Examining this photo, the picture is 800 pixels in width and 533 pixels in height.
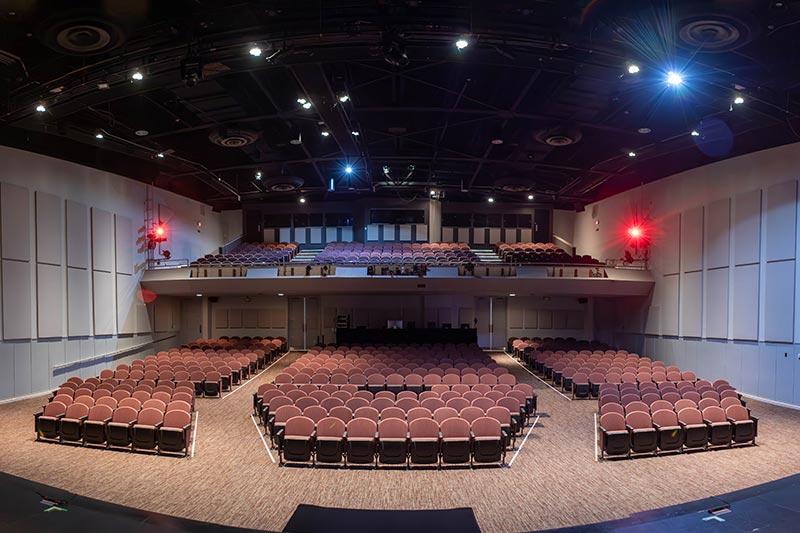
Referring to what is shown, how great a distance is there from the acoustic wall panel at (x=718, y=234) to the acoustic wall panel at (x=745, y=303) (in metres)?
0.68

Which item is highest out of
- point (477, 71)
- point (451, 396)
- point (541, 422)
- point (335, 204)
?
point (477, 71)

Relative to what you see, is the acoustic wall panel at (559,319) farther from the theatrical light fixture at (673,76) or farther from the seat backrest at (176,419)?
the seat backrest at (176,419)

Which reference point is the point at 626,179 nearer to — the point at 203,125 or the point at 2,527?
the point at 203,125

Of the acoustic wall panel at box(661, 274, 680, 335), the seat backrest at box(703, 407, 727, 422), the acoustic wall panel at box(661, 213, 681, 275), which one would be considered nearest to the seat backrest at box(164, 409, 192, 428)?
the seat backrest at box(703, 407, 727, 422)

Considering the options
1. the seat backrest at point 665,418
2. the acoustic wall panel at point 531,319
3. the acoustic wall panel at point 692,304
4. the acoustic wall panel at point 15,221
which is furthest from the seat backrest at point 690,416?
the acoustic wall panel at point 15,221

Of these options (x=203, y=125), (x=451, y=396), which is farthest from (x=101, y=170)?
(x=451, y=396)

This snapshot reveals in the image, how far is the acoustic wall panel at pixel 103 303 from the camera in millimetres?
15758

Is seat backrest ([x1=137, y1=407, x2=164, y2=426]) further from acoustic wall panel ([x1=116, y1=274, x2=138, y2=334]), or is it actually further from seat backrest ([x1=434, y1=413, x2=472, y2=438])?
acoustic wall panel ([x1=116, y1=274, x2=138, y2=334])

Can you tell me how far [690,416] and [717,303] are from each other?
26.8ft

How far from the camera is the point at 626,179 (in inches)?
752

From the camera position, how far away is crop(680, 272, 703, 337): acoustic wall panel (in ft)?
51.4

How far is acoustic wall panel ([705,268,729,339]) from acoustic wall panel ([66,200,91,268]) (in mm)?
19816

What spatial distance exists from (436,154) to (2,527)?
49.8 ft

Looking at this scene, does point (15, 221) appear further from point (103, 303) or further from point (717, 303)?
point (717, 303)
